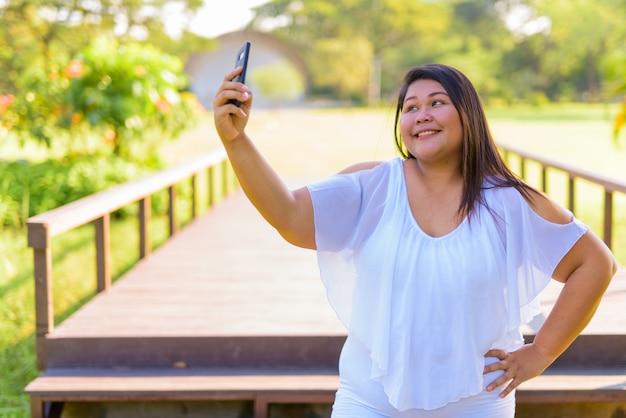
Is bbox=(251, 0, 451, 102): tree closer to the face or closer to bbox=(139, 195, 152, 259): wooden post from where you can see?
bbox=(139, 195, 152, 259): wooden post

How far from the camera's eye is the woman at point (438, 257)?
1.90 m

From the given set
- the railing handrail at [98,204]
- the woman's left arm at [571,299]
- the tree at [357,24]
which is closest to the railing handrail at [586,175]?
the woman's left arm at [571,299]

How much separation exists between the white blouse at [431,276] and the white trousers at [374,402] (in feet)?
0.09

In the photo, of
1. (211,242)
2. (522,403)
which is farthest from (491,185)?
(211,242)

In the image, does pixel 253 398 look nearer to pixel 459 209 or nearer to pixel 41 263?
pixel 41 263

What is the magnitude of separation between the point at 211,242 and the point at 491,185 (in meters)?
4.44

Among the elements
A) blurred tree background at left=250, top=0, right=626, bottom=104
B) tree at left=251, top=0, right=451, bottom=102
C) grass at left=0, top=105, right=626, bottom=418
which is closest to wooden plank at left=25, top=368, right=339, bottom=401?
grass at left=0, top=105, right=626, bottom=418

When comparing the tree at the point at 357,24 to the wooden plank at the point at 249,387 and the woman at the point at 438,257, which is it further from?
the woman at the point at 438,257

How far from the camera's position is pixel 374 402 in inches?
77.2

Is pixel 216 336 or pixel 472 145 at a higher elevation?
pixel 472 145

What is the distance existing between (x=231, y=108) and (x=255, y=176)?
0.59 ft

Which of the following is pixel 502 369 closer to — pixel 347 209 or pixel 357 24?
pixel 347 209

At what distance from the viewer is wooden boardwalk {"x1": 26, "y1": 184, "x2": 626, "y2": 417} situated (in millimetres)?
3349

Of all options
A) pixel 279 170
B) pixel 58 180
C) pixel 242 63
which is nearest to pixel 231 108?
pixel 242 63
